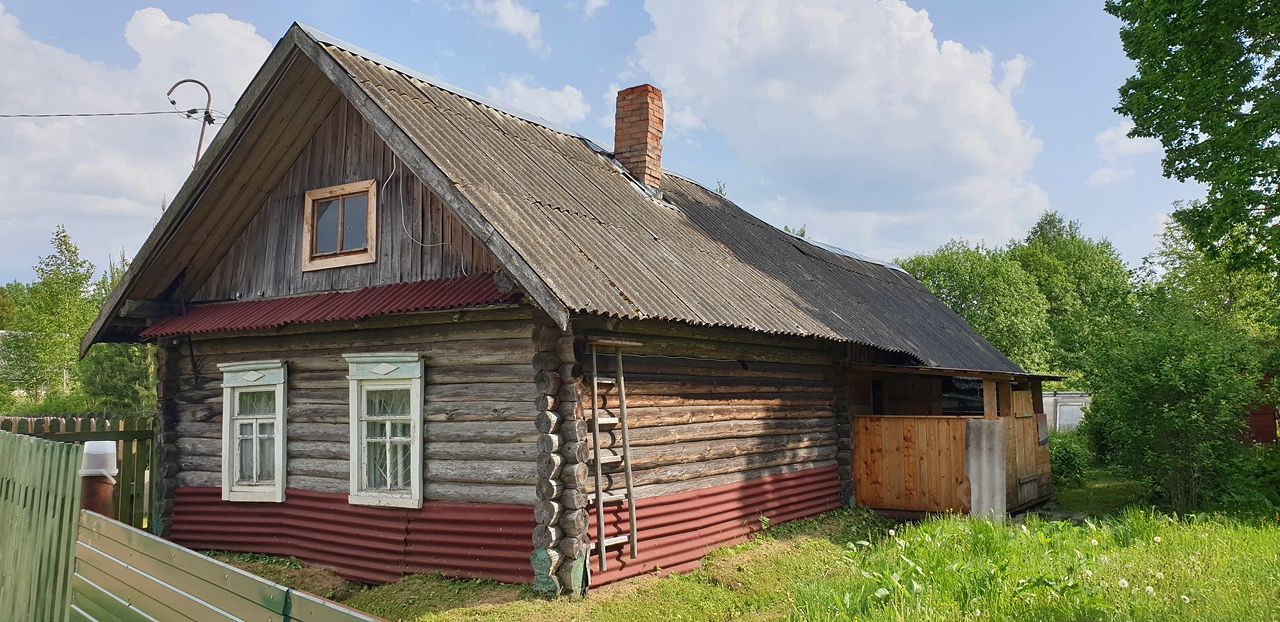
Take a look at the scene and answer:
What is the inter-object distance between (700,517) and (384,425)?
3.78 m

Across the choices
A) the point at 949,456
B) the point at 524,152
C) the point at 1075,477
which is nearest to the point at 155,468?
the point at 524,152

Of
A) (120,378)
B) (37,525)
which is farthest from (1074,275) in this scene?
(37,525)

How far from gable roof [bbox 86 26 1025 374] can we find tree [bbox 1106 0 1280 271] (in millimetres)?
4976

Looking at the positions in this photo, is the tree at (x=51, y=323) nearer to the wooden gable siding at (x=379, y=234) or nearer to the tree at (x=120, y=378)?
the tree at (x=120, y=378)

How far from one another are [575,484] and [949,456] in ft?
22.0

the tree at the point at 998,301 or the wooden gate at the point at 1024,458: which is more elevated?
the tree at the point at 998,301

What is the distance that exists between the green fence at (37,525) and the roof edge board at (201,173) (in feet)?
15.9

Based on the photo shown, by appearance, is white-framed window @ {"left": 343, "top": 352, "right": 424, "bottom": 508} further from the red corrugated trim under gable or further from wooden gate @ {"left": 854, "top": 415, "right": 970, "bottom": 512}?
wooden gate @ {"left": 854, "top": 415, "right": 970, "bottom": 512}

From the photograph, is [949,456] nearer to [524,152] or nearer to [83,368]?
[524,152]

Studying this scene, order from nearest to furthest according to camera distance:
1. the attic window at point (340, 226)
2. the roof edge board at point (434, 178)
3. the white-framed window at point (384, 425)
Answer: the roof edge board at point (434, 178), the white-framed window at point (384, 425), the attic window at point (340, 226)

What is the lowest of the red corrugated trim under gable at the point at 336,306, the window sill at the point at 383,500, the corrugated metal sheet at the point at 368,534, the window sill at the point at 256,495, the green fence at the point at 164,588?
the corrugated metal sheet at the point at 368,534

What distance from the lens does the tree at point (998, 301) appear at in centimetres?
4244

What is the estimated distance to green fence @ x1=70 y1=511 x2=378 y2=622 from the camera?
3.45 meters

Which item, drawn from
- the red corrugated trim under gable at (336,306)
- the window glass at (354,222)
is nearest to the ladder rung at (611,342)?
the red corrugated trim under gable at (336,306)
